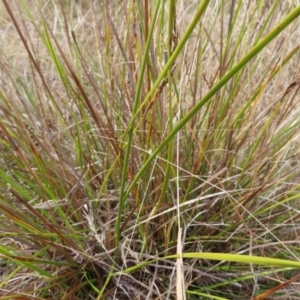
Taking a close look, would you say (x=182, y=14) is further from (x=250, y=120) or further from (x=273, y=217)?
(x=273, y=217)

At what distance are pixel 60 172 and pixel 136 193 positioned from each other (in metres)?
0.16

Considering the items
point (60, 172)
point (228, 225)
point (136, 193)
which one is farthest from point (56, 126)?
point (228, 225)

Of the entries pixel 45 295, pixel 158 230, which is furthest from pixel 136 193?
pixel 45 295

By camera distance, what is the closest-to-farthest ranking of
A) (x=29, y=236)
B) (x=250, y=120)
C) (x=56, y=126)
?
(x=29, y=236)
(x=250, y=120)
(x=56, y=126)

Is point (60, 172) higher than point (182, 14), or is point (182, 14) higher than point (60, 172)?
point (182, 14)

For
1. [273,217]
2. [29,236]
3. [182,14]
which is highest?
[182,14]

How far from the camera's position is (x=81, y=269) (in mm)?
735

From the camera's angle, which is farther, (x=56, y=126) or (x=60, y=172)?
(x=56, y=126)

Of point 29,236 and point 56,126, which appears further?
point 56,126

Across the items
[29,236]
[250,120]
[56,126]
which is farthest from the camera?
[56,126]

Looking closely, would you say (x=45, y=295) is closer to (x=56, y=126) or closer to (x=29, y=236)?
(x=29, y=236)

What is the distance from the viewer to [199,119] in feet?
2.64

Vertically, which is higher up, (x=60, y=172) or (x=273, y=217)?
(x=60, y=172)

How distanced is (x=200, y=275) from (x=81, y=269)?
196 millimetres
